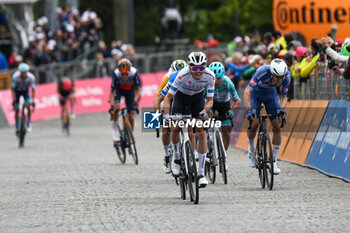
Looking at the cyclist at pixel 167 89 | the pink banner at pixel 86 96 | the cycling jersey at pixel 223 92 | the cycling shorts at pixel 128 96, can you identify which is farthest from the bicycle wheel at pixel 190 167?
the pink banner at pixel 86 96

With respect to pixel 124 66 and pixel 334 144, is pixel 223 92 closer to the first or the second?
pixel 334 144

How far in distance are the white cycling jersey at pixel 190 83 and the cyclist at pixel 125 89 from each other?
5.66 metres

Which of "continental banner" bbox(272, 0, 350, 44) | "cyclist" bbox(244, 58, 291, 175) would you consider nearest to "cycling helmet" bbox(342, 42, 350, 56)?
"cyclist" bbox(244, 58, 291, 175)

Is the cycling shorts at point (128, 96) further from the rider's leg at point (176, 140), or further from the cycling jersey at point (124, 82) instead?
the rider's leg at point (176, 140)

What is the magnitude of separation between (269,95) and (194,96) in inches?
76.9

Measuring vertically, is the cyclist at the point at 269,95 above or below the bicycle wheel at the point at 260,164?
above

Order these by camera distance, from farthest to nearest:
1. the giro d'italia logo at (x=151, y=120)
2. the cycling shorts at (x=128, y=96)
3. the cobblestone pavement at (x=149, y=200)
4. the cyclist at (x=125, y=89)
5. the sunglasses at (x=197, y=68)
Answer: the cycling shorts at (x=128, y=96)
the cyclist at (x=125, y=89)
the giro d'italia logo at (x=151, y=120)
the sunglasses at (x=197, y=68)
the cobblestone pavement at (x=149, y=200)

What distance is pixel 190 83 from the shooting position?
12133mm

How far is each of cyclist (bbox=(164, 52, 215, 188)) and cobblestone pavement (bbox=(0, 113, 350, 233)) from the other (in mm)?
563

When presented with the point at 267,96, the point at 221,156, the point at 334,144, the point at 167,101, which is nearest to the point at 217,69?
the point at 267,96

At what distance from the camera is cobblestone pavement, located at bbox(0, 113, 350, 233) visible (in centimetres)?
1005

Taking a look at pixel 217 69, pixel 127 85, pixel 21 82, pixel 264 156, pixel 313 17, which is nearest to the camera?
pixel 264 156

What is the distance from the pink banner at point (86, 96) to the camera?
3347 cm

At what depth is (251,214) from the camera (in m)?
10.7
